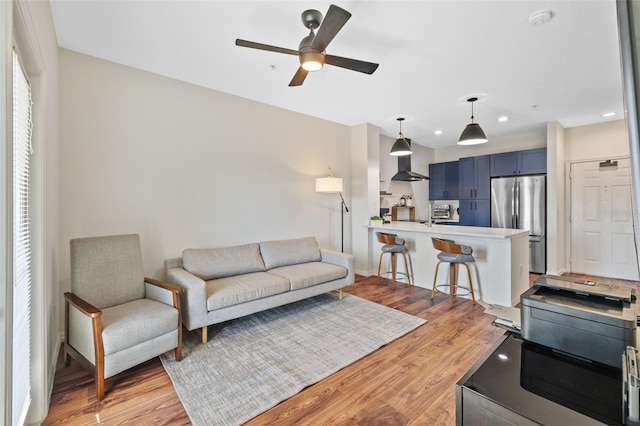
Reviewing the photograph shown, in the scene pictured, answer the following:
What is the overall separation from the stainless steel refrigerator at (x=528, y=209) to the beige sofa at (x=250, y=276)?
3.69 meters

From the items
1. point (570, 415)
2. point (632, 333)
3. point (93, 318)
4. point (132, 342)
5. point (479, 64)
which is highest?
point (479, 64)

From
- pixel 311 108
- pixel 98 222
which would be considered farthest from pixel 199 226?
pixel 311 108

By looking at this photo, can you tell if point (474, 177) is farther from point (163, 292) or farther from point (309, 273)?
point (163, 292)

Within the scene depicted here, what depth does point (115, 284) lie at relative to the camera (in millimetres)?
2590

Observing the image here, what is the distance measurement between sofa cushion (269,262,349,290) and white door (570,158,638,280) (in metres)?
4.61

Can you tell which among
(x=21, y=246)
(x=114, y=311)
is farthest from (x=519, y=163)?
(x=21, y=246)

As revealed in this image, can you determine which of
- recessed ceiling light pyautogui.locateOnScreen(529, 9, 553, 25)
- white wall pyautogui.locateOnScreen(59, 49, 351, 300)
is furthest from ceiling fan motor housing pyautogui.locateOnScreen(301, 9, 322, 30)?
white wall pyautogui.locateOnScreen(59, 49, 351, 300)

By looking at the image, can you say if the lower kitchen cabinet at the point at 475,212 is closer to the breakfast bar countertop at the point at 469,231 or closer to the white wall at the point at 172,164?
the breakfast bar countertop at the point at 469,231

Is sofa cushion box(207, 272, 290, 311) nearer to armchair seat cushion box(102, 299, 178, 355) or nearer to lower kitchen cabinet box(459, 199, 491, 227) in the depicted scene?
armchair seat cushion box(102, 299, 178, 355)

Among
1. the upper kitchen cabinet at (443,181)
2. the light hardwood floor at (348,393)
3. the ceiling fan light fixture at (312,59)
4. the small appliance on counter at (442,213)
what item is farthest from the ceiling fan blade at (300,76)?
the small appliance on counter at (442,213)

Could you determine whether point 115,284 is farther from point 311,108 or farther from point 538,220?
point 538,220

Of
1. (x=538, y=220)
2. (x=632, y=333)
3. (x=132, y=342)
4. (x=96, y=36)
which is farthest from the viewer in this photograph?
(x=538, y=220)

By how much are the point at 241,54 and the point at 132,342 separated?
8.57 ft

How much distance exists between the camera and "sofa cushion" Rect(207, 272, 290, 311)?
9.22 ft
